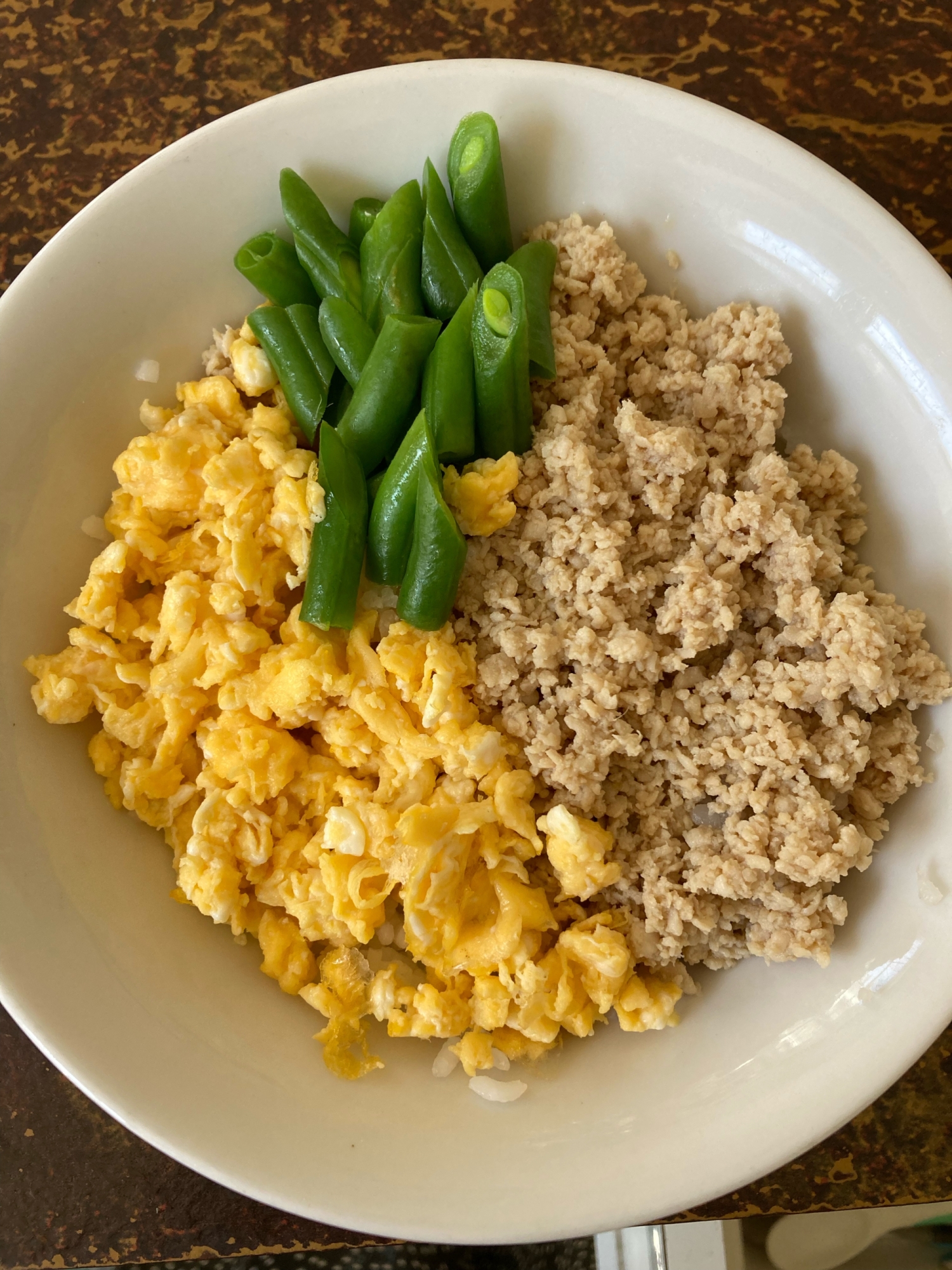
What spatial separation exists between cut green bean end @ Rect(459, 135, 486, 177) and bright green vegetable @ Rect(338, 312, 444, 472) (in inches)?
11.6

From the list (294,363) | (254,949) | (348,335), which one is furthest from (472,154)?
(254,949)

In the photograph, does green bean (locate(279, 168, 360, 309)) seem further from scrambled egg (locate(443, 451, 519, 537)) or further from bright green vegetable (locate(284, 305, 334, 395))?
scrambled egg (locate(443, 451, 519, 537))

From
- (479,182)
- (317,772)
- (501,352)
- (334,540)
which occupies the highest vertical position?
(479,182)

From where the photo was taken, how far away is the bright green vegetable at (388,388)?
1.61m

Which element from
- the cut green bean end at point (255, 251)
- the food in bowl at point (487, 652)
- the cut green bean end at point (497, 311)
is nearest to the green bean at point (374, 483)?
the food in bowl at point (487, 652)

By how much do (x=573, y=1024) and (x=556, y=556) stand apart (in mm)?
854

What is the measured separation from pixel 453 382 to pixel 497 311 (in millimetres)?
146

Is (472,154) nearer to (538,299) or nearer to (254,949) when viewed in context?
(538,299)

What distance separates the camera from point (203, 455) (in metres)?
1.71

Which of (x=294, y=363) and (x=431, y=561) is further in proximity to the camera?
(x=294, y=363)

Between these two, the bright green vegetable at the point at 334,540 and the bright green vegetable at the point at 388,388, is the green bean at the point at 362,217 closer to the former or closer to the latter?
the bright green vegetable at the point at 388,388

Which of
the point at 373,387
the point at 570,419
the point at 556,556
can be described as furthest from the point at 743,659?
the point at 373,387

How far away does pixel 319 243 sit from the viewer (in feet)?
5.61

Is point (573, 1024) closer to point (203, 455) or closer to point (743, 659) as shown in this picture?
point (743, 659)
